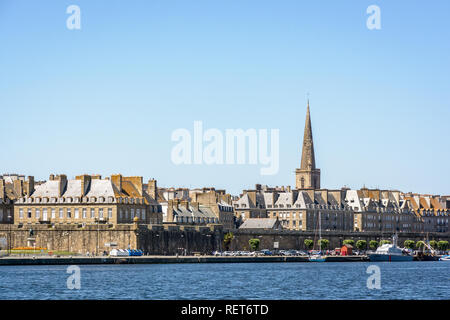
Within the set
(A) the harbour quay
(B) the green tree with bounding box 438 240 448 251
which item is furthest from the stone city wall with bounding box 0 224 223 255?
(B) the green tree with bounding box 438 240 448 251

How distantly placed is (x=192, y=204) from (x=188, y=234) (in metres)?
18.9

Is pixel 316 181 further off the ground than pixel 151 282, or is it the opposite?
pixel 316 181

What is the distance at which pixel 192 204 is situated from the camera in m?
137

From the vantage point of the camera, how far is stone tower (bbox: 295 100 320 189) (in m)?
189

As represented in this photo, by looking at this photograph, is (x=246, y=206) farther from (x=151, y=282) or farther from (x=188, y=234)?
(x=151, y=282)

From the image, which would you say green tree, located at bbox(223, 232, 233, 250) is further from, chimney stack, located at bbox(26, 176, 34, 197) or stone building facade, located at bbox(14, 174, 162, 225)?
chimney stack, located at bbox(26, 176, 34, 197)

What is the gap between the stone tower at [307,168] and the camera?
621 feet

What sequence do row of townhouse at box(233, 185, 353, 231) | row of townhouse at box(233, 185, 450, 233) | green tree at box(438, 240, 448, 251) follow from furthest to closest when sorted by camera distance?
1. green tree at box(438, 240, 448, 251)
2. row of townhouse at box(233, 185, 450, 233)
3. row of townhouse at box(233, 185, 353, 231)

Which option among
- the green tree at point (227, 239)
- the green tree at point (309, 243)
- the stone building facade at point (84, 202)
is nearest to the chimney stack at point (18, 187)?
the stone building facade at point (84, 202)

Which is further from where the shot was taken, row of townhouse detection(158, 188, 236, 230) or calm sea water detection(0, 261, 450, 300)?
row of townhouse detection(158, 188, 236, 230)

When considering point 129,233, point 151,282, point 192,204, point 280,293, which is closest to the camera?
point 280,293

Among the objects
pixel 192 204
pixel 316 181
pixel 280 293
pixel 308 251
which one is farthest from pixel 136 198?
pixel 316 181

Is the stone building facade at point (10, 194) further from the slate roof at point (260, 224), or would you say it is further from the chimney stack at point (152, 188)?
the slate roof at point (260, 224)

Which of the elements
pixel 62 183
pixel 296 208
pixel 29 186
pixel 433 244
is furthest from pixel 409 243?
pixel 29 186
